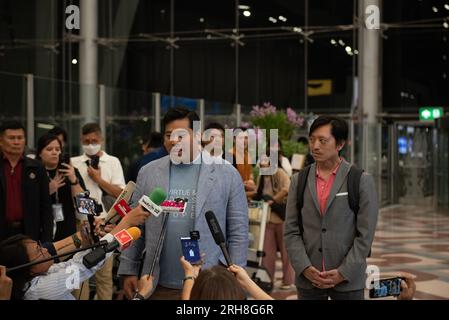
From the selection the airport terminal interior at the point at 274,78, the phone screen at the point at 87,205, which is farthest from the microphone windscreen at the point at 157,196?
the airport terminal interior at the point at 274,78

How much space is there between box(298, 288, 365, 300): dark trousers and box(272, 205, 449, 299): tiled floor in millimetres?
1612

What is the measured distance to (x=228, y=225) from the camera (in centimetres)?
354

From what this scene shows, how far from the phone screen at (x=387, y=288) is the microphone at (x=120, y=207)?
115 centimetres

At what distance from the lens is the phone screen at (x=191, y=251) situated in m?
2.87

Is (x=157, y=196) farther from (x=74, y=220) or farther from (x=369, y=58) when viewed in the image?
(x=369, y=58)

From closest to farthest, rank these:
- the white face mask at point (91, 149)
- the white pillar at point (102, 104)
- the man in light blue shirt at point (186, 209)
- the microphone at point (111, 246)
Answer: the microphone at point (111, 246)
the man in light blue shirt at point (186, 209)
the white face mask at point (91, 149)
the white pillar at point (102, 104)

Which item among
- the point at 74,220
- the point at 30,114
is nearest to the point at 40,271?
the point at 74,220

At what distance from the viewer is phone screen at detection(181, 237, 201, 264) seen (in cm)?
287

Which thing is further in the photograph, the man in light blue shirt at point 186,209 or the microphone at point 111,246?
the man in light blue shirt at point 186,209

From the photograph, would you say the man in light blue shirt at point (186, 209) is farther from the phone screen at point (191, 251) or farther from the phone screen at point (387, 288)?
the phone screen at point (387, 288)

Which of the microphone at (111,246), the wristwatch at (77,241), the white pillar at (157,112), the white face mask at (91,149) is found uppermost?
the white pillar at (157,112)

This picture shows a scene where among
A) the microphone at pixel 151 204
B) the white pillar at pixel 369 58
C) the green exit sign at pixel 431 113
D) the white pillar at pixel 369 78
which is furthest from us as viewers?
the green exit sign at pixel 431 113

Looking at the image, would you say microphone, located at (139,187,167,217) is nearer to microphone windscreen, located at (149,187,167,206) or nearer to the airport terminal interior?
microphone windscreen, located at (149,187,167,206)

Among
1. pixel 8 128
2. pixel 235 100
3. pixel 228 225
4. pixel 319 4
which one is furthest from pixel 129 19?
pixel 228 225
